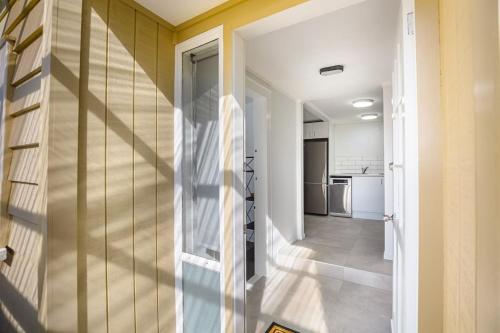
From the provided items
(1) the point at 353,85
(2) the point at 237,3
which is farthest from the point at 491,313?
(1) the point at 353,85

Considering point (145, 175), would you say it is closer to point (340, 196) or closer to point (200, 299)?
point (200, 299)

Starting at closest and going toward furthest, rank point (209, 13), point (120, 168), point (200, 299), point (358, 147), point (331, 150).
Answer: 1. point (120, 168)
2. point (209, 13)
3. point (200, 299)
4. point (358, 147)
5. point (331, 150)

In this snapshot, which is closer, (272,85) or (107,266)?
(107,266)

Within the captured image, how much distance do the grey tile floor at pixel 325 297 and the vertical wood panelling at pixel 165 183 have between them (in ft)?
2.62

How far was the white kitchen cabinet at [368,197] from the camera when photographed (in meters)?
4.70

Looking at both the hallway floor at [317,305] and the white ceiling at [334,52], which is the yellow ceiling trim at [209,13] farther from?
the hallway floor at [317,305]

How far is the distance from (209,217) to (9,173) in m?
1.37

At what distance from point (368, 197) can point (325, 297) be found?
3.35m

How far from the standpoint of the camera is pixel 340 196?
16.8ft

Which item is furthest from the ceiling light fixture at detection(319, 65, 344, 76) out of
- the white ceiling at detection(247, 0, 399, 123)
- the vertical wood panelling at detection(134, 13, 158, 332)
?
the vertical wood panelling at detection(134, 13, 158, 332)

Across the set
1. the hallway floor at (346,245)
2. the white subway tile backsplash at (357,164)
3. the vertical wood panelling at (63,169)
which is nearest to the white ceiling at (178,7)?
the vertical wood panelling at (63,169)

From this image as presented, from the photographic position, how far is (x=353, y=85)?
292cm

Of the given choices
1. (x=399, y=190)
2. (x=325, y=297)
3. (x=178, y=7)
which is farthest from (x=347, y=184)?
(x=178, y=7)

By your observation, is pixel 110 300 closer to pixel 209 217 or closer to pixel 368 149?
pixel 209 217
